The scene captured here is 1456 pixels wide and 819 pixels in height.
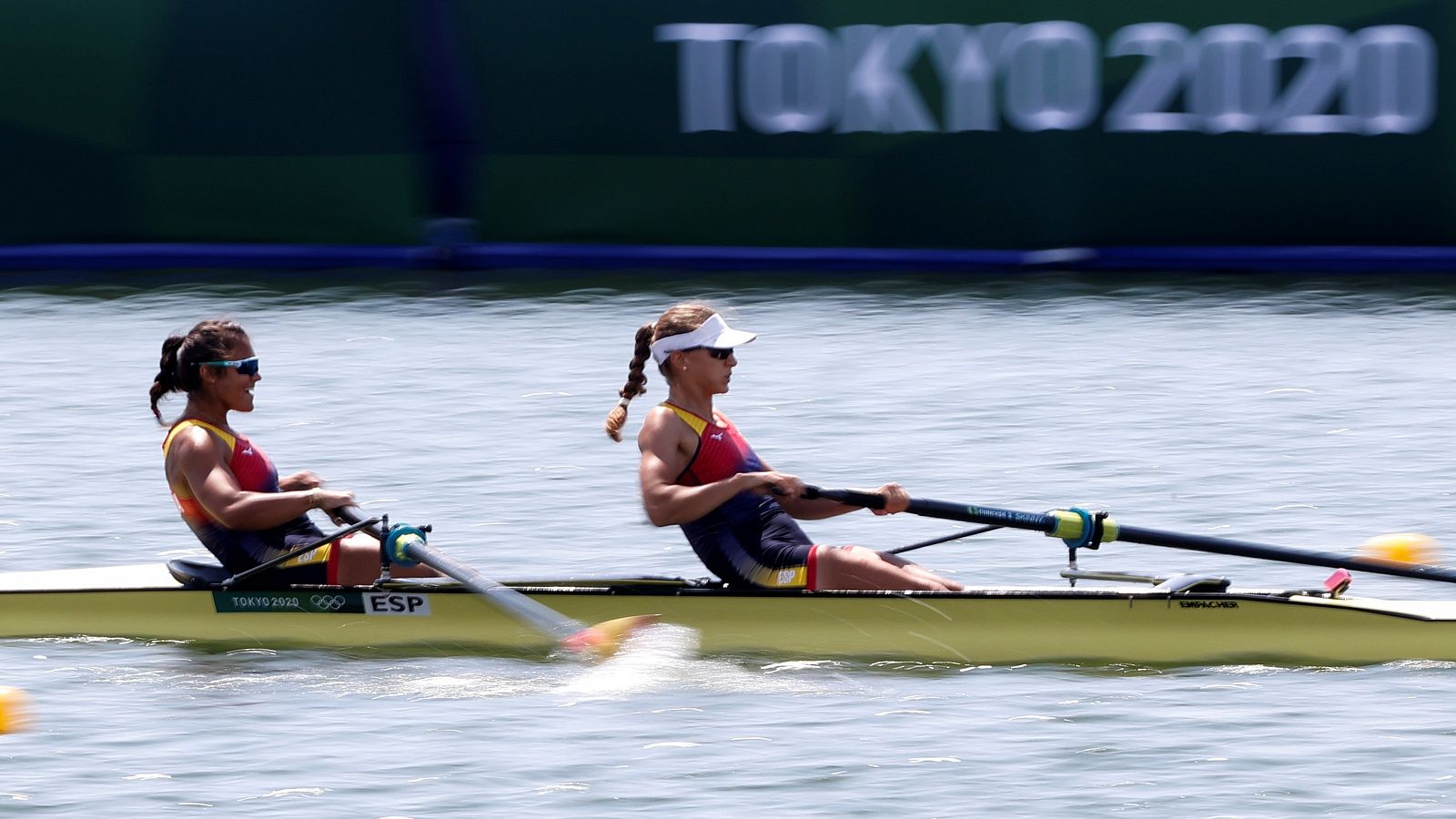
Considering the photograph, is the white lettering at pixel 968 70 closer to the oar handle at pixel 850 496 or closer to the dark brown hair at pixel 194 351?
the oar handle at pixel 850 496

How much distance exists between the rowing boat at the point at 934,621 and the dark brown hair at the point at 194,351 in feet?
2.57

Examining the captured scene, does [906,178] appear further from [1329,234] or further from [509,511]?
[509,511]

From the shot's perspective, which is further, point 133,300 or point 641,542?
point 133,300

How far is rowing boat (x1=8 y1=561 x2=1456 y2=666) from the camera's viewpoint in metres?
8.53

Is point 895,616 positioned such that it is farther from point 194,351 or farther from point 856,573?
point 194,351

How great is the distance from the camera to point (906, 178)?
1842 centimetres

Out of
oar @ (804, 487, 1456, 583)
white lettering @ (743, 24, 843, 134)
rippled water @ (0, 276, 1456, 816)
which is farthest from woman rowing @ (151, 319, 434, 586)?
white lettering @ (743, 24, 843, 134)

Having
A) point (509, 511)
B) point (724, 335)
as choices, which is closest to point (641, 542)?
point (509, 511)

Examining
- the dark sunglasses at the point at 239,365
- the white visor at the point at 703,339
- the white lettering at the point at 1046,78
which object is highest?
the white lettering at the point at 1046,78

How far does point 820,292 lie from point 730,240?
1015mm

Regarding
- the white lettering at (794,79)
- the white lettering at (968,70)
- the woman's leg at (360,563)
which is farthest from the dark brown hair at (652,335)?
the white lettering at (794,79)

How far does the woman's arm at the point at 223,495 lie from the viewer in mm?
8789

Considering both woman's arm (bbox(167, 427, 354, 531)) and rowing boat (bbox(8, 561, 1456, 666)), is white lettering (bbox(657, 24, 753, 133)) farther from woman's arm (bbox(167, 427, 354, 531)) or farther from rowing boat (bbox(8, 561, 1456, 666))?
woman's arm (bbox(167, 427, 354, 531))

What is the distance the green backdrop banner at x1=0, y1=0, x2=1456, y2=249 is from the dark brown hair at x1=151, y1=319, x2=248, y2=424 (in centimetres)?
1004
